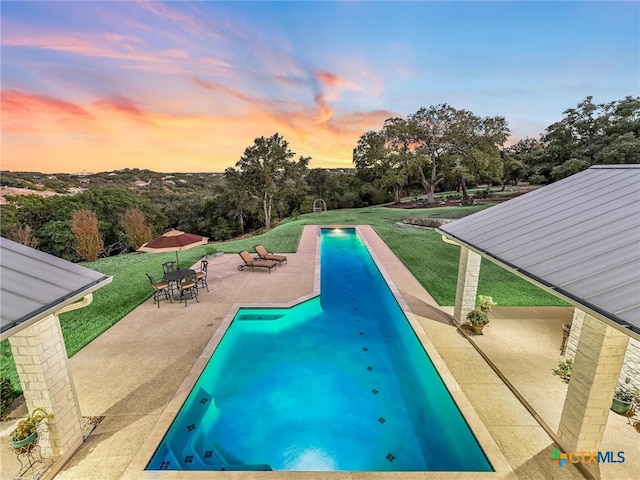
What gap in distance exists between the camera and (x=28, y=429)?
385 cm

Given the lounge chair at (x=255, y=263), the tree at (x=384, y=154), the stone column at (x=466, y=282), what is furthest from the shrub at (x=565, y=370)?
the tree at (x=384, y=154)

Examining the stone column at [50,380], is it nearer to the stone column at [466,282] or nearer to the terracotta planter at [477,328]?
the stone column at [466,282]

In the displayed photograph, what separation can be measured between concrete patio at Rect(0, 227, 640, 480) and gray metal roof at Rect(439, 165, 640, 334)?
268cm

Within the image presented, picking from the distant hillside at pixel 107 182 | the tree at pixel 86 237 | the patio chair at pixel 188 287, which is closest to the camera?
the patio chair at pixel 188 287

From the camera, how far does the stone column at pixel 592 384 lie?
3.69 m

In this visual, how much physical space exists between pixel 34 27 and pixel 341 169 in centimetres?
5129

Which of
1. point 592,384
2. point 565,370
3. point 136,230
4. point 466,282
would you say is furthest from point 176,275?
point 136,230

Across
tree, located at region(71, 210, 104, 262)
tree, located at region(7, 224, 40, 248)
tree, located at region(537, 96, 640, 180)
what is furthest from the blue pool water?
tree, located at region(537, 96, 640, 180)

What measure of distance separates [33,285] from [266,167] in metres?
27.7

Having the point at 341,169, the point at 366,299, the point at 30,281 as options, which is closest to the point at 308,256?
the point at 366,299

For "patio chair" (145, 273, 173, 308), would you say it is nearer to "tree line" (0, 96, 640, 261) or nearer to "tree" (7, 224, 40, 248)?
"tree line" (0, 96, 640, 261)

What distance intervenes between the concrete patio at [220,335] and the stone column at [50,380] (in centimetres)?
38

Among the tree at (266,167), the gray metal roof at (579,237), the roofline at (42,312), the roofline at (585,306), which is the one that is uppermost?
the tree at (266,167)

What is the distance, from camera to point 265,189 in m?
30.8
